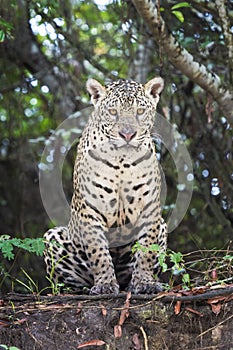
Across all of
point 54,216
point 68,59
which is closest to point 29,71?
point 68,59

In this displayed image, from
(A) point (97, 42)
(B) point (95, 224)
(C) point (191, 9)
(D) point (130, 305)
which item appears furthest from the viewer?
(A) point (97, 42)

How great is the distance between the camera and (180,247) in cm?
1023

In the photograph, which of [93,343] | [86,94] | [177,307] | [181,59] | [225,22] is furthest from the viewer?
[86,94]

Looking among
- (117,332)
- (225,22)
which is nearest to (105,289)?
(117,332)

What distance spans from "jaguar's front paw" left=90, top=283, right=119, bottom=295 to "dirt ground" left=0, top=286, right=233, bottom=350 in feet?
1.99

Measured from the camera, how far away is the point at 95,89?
6984 mm

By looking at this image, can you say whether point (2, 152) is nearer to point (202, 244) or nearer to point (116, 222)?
point (202, 244)

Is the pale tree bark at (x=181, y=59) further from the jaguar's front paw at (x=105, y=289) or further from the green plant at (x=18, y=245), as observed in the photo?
the green plant at (x=18, y=245)

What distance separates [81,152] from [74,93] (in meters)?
3.49

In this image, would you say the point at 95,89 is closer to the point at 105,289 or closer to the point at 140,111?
the point at 140,111

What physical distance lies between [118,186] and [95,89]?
901 millimetres

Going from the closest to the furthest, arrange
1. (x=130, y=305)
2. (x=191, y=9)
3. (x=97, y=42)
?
(x=130, y=305), (x=191, y=9), (x=97, y=42)

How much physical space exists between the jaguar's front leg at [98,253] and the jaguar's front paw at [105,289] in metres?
0.03

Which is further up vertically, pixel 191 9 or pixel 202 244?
pixel 191 9
